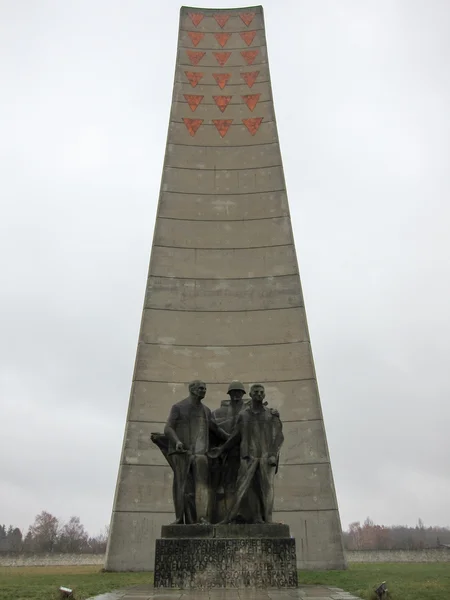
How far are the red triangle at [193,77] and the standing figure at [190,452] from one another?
13.8 meters

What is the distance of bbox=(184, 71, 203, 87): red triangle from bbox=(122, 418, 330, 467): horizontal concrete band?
1114cm

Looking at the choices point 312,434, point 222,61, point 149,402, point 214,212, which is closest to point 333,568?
point 312,434

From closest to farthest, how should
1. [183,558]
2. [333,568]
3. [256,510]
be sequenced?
1. [183,558]
2. [256,510]
3. [333,568]

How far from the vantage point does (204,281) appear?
15.7 metres

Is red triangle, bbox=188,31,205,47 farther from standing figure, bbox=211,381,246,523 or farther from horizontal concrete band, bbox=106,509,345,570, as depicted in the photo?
standing figure, bbox=211,381,246,523

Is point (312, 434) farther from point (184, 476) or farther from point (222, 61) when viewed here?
point (222, 61)

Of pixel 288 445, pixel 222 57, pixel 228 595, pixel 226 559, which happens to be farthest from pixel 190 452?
pixel 222 57

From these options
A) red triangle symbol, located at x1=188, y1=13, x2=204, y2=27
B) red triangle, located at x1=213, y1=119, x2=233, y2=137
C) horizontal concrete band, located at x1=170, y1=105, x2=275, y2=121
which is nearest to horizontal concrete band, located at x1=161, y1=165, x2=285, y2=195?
red triangle, located at x1=213, y1=119, x2=233, y2=137

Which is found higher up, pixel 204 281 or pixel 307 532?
pixel 204 281

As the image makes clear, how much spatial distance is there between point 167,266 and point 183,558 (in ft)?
32.6

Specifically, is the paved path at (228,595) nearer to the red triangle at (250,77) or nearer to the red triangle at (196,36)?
the red triangle at (250,77)

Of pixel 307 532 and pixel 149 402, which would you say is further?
pixel 149 402

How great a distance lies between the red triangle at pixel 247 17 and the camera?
20.1 m

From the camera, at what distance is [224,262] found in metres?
16.0
